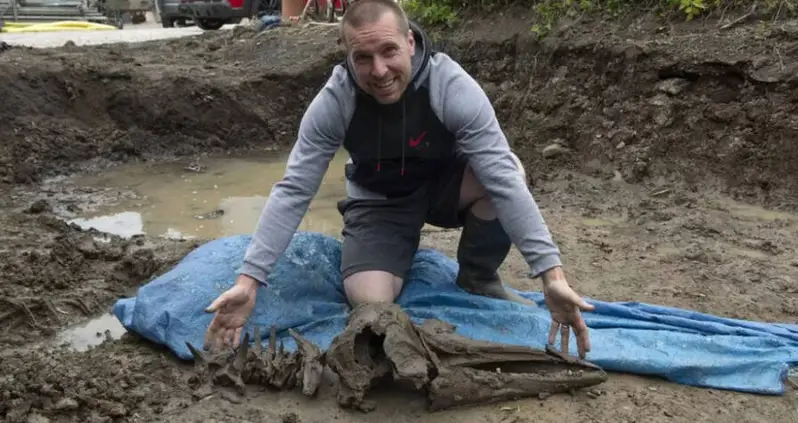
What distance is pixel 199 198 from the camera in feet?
18.3

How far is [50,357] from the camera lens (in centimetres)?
286

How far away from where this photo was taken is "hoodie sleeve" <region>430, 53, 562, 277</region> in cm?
263

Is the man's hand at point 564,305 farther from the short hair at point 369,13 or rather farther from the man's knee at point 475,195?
the short hair at point 369,13

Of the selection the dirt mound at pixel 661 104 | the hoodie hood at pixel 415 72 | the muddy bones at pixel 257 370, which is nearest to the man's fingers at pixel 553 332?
the muddy bones at pixel 257 370

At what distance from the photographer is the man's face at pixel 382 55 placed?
2.57 meters

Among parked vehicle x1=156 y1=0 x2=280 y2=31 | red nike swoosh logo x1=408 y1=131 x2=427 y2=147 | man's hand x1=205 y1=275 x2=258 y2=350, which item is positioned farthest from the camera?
parked vehicle x1=156 y1=0 x2=280 y2=31

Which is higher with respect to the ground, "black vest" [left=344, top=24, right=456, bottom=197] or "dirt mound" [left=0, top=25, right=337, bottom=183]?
"black vest" [left=344, top=24, right=456, bottom=197]

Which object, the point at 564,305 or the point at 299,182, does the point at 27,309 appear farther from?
the point at 564,305

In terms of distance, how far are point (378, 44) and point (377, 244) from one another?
88 centimetres

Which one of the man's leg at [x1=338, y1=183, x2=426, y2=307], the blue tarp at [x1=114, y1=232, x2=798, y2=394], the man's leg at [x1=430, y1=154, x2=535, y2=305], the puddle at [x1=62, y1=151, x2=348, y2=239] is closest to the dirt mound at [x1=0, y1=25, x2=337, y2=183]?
the puddle at [x1=62, y1=151, x2=348, y2=239]

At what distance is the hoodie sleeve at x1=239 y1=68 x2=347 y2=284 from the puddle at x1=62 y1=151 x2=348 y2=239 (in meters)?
2.02

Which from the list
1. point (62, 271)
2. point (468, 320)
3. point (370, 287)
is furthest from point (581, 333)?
point (62, 271)

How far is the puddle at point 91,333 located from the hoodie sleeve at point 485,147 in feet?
5.45

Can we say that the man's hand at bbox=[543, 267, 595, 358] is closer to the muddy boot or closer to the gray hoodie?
the gray hoodie
